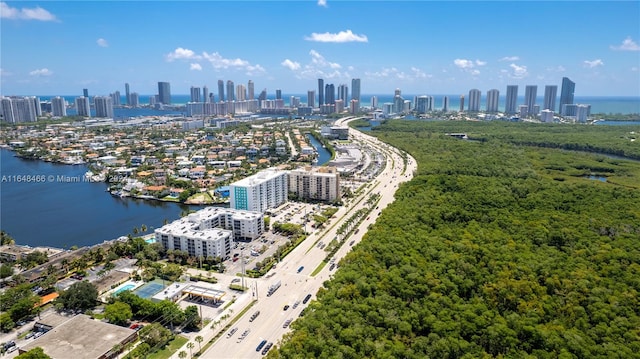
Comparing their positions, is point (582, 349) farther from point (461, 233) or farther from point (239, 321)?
point (239, 321)

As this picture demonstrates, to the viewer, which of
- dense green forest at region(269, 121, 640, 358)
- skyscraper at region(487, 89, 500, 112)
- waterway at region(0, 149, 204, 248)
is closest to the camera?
dense green forest at region(269, 121, 640, 358)

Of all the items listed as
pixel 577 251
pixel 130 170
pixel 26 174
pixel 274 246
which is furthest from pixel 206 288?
pixel 26 174

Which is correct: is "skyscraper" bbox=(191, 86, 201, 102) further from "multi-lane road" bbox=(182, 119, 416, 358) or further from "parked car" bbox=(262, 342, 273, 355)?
"parked car" bbox=(262, 342, 273, 355)

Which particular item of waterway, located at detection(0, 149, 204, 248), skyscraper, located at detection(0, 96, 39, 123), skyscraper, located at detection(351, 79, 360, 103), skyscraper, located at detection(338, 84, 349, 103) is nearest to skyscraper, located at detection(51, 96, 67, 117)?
skyscraper, located at detection(0, 96, 39, 123)

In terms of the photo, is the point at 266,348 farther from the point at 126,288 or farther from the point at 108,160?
the point at 108,160

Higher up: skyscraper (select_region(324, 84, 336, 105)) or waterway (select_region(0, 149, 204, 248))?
skyscraper (select_region(324, 84, 336, 105))

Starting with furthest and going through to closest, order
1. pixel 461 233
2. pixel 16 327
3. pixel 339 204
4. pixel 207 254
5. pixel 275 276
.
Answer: pixel 339 204 → pixel 461 233 → pixel 207 254 → pixel 275 276 → pixel 16 327
